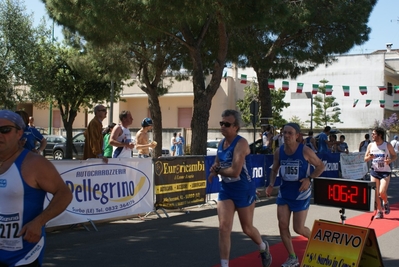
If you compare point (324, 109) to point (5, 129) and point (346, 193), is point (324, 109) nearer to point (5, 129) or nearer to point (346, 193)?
point (346, 193)

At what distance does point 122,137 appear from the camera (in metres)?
10.8

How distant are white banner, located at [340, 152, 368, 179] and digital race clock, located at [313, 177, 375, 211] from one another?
13.1 meters

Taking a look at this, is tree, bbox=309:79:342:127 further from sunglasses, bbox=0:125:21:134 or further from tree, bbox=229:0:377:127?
sunglasses, bbox=0:125:21:134

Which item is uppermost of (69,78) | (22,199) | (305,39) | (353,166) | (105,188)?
(305,39)

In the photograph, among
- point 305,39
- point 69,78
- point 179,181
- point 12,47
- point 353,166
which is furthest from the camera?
point 69,78

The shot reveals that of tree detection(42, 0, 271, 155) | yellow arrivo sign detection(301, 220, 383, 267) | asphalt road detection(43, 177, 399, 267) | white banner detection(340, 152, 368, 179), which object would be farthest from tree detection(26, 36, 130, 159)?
yellow arrivo sign detection(301, 220, 383, 267)

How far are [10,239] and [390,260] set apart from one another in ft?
18.1

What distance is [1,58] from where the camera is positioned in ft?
77.7

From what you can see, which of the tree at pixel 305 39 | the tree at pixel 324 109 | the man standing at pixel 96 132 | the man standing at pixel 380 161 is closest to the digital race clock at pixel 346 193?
the man standing at pixel 96 132

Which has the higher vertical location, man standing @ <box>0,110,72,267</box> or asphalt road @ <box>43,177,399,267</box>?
man standing @ <box>0,110,72,267</box>

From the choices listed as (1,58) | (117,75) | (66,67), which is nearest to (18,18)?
(1,58)

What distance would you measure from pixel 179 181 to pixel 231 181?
527 cm

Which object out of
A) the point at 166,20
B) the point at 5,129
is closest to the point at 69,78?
the point at 166,20

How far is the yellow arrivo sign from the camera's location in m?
5.23
